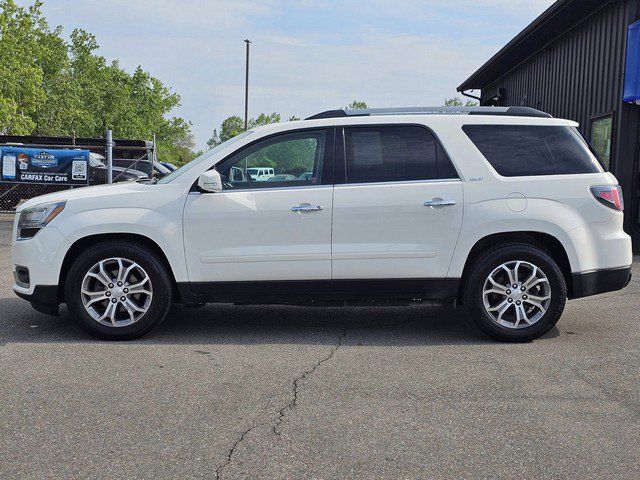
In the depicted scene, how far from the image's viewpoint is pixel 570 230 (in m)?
5.55

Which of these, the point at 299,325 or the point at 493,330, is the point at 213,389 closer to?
the point at 299,325

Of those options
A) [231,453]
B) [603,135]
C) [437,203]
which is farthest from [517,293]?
[603,135]

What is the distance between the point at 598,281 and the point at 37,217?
182 inches

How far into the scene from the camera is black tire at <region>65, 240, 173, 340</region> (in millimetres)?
5480

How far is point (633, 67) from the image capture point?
37.1ft

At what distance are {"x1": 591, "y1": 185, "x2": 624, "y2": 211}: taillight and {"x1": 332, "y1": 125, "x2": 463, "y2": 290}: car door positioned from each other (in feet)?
3.66

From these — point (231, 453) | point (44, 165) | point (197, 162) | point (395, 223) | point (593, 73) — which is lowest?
point (231, 453)

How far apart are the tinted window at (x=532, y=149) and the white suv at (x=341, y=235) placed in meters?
0.02

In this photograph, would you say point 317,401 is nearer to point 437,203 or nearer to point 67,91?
point 437,203

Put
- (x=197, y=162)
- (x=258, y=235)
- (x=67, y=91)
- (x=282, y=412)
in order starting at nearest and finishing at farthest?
(x=282, y=412) < (x=258, y=235) < (x=197, y=162) < (x=67, y=91)

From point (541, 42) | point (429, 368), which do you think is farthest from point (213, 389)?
point (541, 42)

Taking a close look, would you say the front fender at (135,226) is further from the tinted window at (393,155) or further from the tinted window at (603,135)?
the tinted window at (603,135)

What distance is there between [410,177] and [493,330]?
141 cm

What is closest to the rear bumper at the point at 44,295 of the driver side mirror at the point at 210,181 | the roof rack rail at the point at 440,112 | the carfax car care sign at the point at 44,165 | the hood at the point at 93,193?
the hood at the point at 93,193
